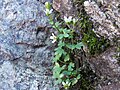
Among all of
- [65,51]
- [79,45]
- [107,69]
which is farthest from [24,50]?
[107,69]

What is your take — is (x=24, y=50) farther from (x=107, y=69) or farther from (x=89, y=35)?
(x=107, y=69)

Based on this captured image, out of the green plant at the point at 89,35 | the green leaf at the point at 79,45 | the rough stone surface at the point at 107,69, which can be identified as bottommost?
the rough stone surface at the point at 107,69

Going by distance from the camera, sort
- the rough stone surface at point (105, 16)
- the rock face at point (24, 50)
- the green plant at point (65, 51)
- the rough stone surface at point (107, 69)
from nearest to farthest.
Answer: the rough stone surface at point (105, 16)
the rough stone surface at point (107, 69)
the green plant at point (65, 51)
the rock face at point (24, 50)

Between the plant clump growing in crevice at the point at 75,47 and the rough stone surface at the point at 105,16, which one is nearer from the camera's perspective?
the rough stone surface at the point at 105,16

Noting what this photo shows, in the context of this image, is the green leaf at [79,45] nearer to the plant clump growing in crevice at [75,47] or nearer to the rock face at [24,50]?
the plant clump growing in crevice at [75,47]

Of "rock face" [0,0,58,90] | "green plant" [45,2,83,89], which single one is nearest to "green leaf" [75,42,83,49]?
"green plant" [45,2,83,89]

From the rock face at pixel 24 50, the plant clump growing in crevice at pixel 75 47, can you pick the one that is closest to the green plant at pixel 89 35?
the plant clump growing in crevice at pixel 75 47

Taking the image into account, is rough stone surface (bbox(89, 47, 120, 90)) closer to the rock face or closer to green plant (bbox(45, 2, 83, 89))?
green plant (bbox(45, 2, 83, 89))
